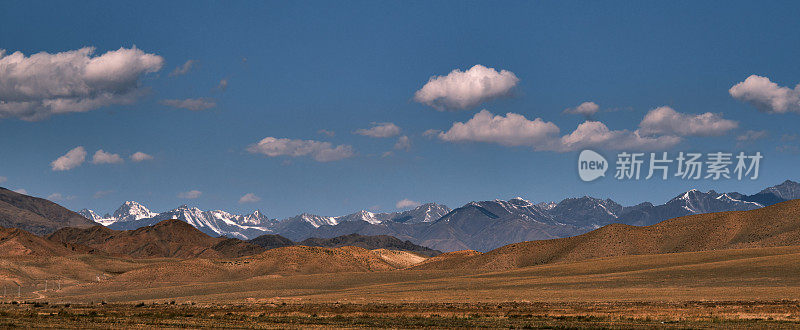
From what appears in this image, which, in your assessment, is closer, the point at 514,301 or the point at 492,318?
the point at 492,318

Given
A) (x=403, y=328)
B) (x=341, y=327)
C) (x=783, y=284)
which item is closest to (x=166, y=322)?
(x=341, y=327)

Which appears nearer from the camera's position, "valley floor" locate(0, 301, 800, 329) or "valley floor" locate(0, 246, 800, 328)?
"valley floor" locate(0, 301, 800, 329)

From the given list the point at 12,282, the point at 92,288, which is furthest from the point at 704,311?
the point at 12,282

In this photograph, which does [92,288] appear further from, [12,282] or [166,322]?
[166,322]

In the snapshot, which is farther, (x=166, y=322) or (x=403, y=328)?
(x=166, y=322)

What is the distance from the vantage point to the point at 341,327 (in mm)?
54469

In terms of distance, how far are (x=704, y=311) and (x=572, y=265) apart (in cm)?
10059

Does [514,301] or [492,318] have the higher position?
[514,301]

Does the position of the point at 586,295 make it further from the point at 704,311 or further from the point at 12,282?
the point at 12,282

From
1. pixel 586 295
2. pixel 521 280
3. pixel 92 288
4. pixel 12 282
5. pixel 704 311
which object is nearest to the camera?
pixel 704 311

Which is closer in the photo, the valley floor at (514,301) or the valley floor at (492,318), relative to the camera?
the valley floor at (492,318)

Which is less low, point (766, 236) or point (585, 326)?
point (766, 236)

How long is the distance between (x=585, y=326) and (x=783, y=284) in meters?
64.3

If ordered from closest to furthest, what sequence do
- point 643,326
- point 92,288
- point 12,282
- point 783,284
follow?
point 643,326
point 783,284
point 92,288
point 12,282
